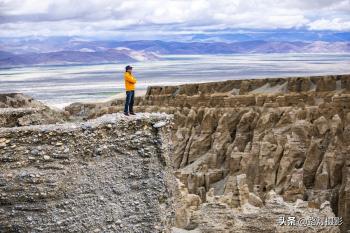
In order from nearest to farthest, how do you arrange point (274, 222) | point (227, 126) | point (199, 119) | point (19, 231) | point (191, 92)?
point (19, 231), point (274, 222), point (227, 126), point (199, 119), point (191, 92)

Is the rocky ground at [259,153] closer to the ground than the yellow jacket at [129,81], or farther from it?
closer to the ground

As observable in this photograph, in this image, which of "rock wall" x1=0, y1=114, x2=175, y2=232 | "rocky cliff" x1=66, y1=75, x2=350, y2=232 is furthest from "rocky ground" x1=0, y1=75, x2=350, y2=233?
"rock wall" x1=0, y1=114, x2=175, y2=232

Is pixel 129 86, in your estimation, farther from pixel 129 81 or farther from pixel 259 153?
pixel 259 153

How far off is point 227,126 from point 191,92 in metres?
14.0

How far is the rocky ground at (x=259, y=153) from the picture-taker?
2331cm

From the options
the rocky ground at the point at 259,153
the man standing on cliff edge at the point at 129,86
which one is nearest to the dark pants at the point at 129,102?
the man standing on cliff edge at the point at 129,86

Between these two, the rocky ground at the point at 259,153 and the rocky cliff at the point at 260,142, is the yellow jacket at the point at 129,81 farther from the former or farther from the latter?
the rocky cliff at the point at 260,142

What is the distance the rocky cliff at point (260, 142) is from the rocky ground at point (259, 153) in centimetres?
6

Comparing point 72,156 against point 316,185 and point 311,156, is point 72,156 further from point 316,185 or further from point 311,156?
point 311,156

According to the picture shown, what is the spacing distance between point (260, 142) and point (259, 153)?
196 centimetres

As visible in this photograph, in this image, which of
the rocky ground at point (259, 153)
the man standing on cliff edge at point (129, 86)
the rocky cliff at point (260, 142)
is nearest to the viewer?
the man standing on cliff edge at point (129, 86)

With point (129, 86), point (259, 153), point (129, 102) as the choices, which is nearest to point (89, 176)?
point (129, 102)

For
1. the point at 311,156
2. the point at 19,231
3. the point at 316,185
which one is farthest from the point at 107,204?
the point at 311,156

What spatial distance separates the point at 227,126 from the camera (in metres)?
52.8
